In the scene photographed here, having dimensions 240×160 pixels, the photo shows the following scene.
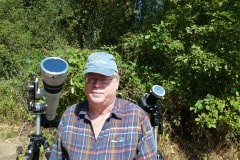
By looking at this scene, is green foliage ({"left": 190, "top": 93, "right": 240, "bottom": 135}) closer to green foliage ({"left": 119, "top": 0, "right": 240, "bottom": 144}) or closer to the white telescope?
green foliage ({"left": 119, "top": 0, "right": 240, "bottom": 144})

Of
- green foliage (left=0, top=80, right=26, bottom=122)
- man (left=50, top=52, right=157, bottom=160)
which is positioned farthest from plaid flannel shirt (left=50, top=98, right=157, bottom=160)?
green foliage (left=0, top=80, right=26, bottom=122)

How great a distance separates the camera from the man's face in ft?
7.02

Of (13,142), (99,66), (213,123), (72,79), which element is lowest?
(13,142)

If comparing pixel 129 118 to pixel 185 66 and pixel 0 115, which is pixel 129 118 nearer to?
pixel 185 66

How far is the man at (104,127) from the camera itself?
2131 millimetres

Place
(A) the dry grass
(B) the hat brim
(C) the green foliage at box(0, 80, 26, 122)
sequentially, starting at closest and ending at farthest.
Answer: (B) the hat brim, (A) the dry grass, (C) the green foliage at box(0, 80, 26, 122)

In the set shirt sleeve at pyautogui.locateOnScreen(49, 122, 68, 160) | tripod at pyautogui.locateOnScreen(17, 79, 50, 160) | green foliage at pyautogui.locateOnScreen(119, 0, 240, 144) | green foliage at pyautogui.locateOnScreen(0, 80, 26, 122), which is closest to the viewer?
shirt sleeve at pyautogui.locateOnScreen(49, 122, 68, 160)

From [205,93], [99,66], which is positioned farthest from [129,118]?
[205,93]

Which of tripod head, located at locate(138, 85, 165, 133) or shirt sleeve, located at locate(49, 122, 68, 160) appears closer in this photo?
shirt sleeve, located at locate(49, 122, 68, 160)

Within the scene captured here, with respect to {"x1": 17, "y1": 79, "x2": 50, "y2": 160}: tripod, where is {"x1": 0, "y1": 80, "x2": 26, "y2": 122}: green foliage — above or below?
below

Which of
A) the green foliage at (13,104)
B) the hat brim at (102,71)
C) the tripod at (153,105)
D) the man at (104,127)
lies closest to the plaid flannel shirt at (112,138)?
the man at (104,127)

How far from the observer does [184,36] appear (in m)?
5.06

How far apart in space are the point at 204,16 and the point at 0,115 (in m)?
3.44

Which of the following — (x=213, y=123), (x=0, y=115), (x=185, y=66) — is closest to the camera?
(x=213, y=123)
